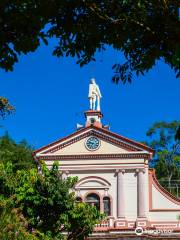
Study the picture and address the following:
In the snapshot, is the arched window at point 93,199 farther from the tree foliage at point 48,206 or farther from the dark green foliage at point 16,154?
the tree foliage at point 48,206

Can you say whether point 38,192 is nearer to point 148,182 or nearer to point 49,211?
point 49,211

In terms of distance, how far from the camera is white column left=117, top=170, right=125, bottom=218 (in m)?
30.7

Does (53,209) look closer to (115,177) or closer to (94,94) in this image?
(115,177)

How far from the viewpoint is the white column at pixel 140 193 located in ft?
100

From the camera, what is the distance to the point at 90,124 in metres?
32.4

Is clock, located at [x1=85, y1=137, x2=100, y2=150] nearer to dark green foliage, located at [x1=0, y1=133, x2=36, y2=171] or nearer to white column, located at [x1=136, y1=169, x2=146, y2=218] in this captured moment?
white column, located at [x1=136, y1=169, x2=146, y2=218]

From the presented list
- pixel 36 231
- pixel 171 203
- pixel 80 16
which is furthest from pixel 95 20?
pixel 171 203

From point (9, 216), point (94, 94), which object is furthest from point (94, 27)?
point (94, 94)

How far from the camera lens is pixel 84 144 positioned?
31.9 meters

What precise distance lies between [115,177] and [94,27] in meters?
25.8

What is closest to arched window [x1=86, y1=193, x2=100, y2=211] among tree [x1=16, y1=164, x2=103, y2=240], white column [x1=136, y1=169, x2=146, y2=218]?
white column [x1=136, y1=169, x2=146, y2=218]

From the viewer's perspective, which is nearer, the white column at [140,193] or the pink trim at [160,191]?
the pink trim at [160,191]

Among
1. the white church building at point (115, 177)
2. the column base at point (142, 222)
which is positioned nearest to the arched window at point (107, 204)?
the white church building at point (115, 177)

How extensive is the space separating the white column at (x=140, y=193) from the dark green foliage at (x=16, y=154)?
330 inches
